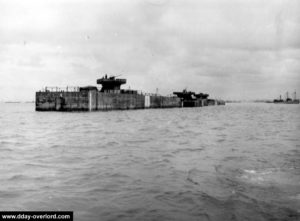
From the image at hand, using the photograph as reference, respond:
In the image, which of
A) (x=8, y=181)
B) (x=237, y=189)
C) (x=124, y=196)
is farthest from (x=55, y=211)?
(x=237, y=189)

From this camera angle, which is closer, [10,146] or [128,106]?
[10,146]

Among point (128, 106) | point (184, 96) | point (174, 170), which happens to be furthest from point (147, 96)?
point (174, 170)

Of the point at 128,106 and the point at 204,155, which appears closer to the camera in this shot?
the point at 204,155

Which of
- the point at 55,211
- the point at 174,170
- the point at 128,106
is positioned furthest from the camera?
the point at 128,106

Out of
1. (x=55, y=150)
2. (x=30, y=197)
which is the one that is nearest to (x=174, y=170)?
(x=30, y=197)

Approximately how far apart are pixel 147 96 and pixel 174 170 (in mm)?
67052

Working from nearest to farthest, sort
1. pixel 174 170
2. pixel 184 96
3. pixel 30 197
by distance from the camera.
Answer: pixel 30 197 → pixel 174 170 → pixel 184 96

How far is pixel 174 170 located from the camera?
36.2ft

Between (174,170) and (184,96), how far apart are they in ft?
340

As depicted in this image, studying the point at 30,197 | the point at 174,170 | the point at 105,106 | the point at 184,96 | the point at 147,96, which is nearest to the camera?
the point at 30,197

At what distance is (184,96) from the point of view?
11375 centimetres

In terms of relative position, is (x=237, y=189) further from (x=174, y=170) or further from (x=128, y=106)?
(x=128, y=106)

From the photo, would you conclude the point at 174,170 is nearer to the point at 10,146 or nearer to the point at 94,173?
the point at 94,173

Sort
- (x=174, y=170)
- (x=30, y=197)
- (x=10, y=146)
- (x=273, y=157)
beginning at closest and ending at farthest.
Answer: (x=30, y=197) < (x=174, y=170) < (x=273, y=157) < (x=10, y=146)
